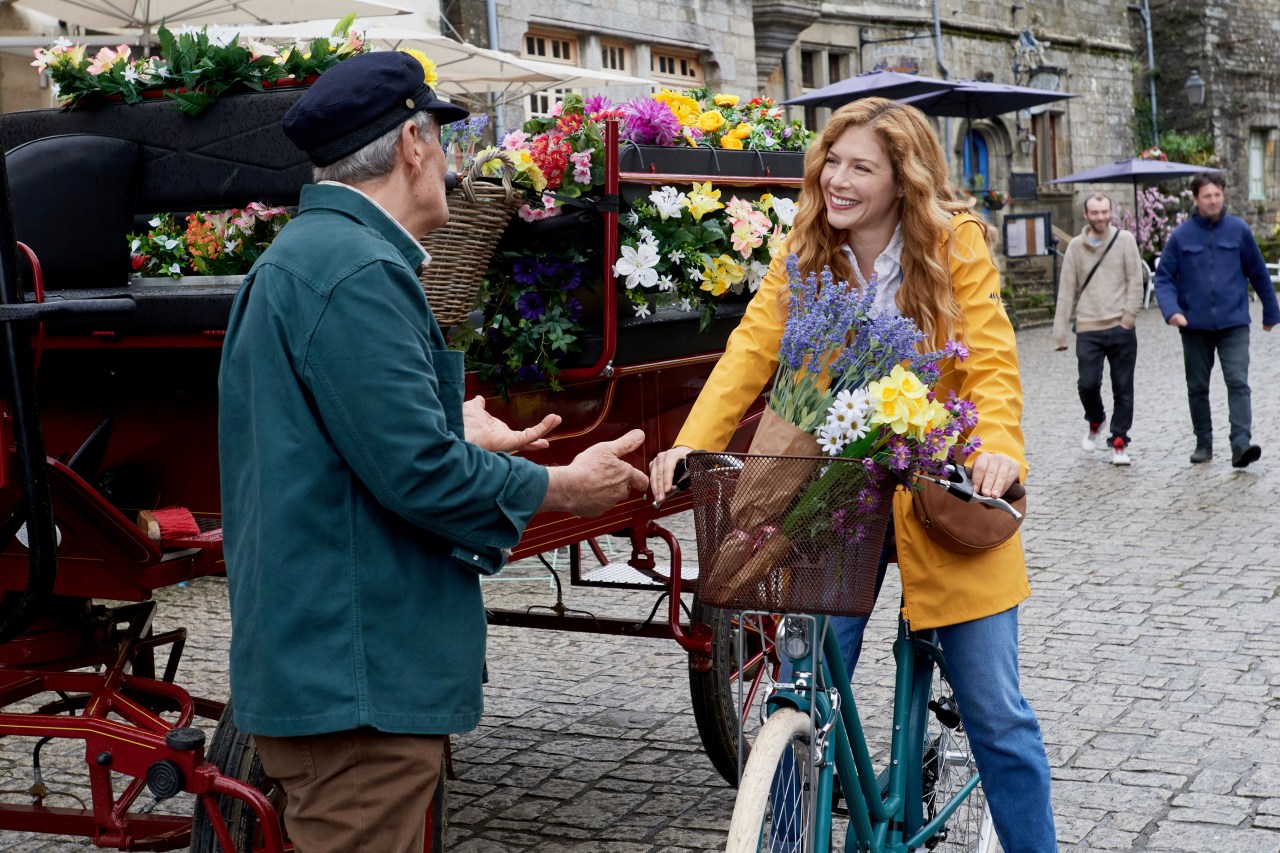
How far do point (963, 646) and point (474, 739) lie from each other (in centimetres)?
268

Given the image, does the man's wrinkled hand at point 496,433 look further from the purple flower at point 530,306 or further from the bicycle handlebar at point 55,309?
the purple flower at point 530,306

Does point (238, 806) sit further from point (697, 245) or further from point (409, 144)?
point (697, 245)

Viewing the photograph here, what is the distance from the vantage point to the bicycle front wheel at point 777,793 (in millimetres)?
2486

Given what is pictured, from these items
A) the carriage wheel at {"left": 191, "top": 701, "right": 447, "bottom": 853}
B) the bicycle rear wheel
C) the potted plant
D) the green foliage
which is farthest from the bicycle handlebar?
the green foliage

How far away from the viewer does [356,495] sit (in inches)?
93.6

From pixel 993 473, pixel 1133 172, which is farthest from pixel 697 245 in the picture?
pixel 1133 172

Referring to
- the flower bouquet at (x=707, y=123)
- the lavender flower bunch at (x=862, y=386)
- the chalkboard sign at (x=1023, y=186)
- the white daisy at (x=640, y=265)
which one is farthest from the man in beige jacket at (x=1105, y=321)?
the chalkboard sign at (x=1023, y=186)

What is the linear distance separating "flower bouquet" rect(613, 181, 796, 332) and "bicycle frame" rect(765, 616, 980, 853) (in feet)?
4.72

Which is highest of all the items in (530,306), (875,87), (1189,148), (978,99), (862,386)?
(875,87)

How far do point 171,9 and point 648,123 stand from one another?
21.5ft

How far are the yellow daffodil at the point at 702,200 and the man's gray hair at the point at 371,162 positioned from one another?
6.64 feet

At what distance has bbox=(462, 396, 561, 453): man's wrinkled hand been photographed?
9.53 feet

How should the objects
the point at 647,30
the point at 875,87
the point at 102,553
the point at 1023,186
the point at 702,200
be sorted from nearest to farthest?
1. the point at 102,553
2. the point at 702,200
3. the point at 875,87
4. the point at 647,30
5. the point at 1023,186

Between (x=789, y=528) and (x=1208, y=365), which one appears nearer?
(x=789, y=528)
